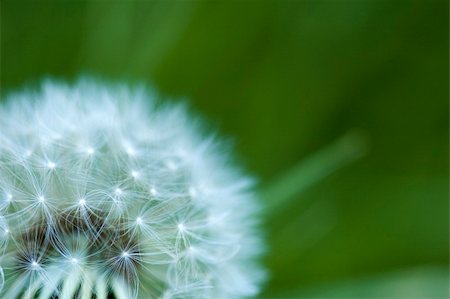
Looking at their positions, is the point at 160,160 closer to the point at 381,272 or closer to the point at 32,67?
the point at 32,67

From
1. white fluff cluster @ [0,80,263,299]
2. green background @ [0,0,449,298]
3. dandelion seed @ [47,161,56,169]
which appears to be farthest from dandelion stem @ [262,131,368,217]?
dandelion seed @ [47,161,56,169]

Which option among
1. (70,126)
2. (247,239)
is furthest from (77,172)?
(247,239)

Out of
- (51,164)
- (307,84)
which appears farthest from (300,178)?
(51,164)

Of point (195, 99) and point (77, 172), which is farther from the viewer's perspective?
point (195, 99)

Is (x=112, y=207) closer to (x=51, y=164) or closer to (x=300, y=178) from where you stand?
(x=51, y=164)

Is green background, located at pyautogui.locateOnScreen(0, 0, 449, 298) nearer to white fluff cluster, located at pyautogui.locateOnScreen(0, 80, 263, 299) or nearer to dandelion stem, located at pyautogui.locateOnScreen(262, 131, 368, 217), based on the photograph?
dandelion stem, located at pyautogui.locateOnScreen(262, 131, 368, 217)

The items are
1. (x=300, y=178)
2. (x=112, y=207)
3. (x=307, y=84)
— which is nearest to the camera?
(x=112, y=207)

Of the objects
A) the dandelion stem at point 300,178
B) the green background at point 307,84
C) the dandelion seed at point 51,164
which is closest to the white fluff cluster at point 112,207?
the dandelion seed at point 51,164
